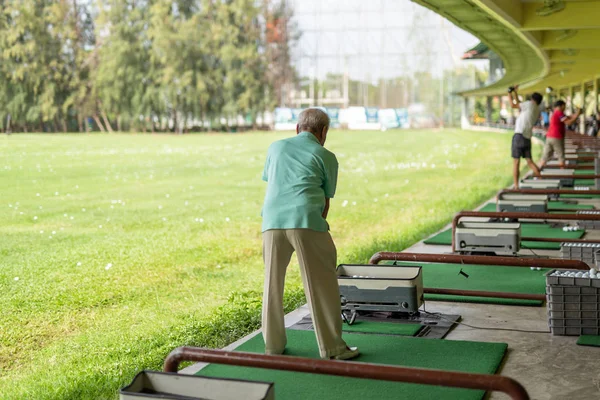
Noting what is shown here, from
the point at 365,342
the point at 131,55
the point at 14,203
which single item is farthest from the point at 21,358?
the point at 131,55

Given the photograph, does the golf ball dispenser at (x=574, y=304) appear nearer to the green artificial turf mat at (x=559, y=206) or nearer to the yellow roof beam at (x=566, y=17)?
the yellow roof beam at (x=566, y=17)

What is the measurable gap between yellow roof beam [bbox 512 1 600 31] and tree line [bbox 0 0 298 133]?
2286 cm

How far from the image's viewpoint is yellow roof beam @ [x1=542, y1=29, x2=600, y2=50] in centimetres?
1253

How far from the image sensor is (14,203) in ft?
52.1

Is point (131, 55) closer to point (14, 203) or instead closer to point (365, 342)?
point (14, 203)

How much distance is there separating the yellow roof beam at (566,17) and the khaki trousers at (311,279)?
19.3ft

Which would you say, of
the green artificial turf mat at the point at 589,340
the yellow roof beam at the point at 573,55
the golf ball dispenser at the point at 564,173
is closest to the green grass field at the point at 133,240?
the golf ball dispenser at the point at 564,173

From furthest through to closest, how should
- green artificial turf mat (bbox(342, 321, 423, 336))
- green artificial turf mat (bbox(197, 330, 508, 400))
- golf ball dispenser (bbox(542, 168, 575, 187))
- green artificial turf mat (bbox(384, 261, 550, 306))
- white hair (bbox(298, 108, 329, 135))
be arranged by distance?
golf ball dispenser (bbox(542, 168, 575, 187)) < green artificial turf mat (bbox(384, 261, 550, 306)) < green artificial turf mat (bbox(342, 321, 423, 336)) < white hair (bbox(298, 108, 329, 135)) < green artificial turf mat (bbox(197, 330, 508, 400))

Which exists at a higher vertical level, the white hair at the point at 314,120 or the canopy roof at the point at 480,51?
the canopy roof at the point at 480,51

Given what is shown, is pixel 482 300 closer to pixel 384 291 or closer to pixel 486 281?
pixel 486 281

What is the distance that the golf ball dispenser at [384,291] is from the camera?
6.14 meters

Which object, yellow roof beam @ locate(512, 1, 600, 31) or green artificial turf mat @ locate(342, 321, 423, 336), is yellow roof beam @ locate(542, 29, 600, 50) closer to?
yellow roof beam @ locate(512, 1, 600, 31)

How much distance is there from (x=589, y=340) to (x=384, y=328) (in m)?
1.34

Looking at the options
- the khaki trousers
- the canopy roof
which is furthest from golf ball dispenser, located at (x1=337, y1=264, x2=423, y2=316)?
the canopy roof
